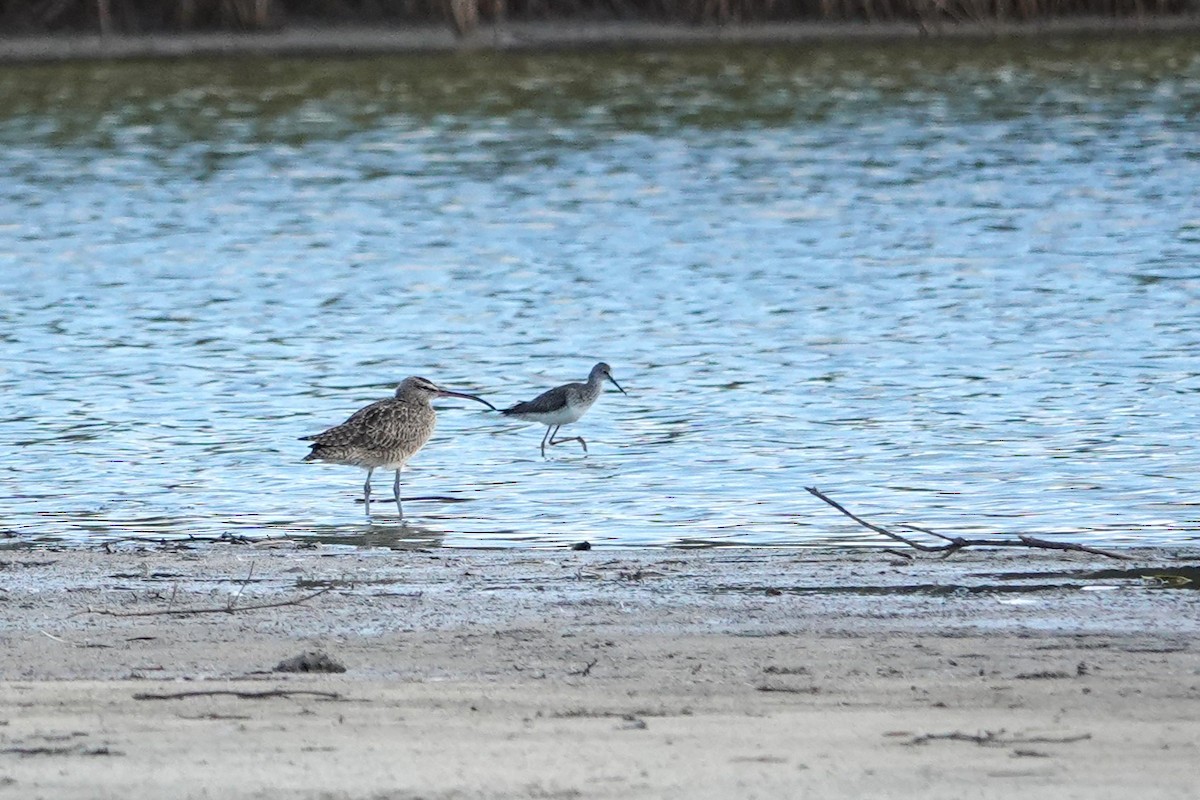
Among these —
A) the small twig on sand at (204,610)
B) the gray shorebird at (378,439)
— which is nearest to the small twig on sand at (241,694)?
the small twig on sand at (204,610)

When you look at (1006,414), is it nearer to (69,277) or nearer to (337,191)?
(69,277)

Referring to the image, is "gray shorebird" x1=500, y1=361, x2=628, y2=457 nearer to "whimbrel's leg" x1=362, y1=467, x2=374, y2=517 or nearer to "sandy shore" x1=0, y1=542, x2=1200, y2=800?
"whimbrel's leg" x1=362, y1=467, x2=374, y2=517

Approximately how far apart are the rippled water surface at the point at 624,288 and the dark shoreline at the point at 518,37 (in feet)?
1.11

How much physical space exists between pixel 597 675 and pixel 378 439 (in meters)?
4.04

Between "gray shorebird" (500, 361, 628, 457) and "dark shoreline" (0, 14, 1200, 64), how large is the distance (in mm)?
19855

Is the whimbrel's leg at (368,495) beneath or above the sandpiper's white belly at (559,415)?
above

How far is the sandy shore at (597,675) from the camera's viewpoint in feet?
16.2

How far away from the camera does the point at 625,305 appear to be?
15742mm

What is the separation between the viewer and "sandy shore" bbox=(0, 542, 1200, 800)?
16.2 feet

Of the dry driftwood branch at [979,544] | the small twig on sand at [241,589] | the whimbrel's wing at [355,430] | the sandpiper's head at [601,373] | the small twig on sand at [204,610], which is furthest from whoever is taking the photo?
the sandpiper's head at [601,373]

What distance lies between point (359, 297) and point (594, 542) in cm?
775

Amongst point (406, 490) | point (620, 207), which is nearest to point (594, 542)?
point (406, 490)

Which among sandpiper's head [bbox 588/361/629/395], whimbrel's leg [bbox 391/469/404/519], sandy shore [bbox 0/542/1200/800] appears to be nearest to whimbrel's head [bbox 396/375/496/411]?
whimbrel's leg [bbox 391/469/404/519]

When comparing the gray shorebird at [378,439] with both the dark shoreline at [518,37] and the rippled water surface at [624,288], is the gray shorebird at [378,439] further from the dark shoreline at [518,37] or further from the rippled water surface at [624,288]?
the dark shoreline at [518,37]
